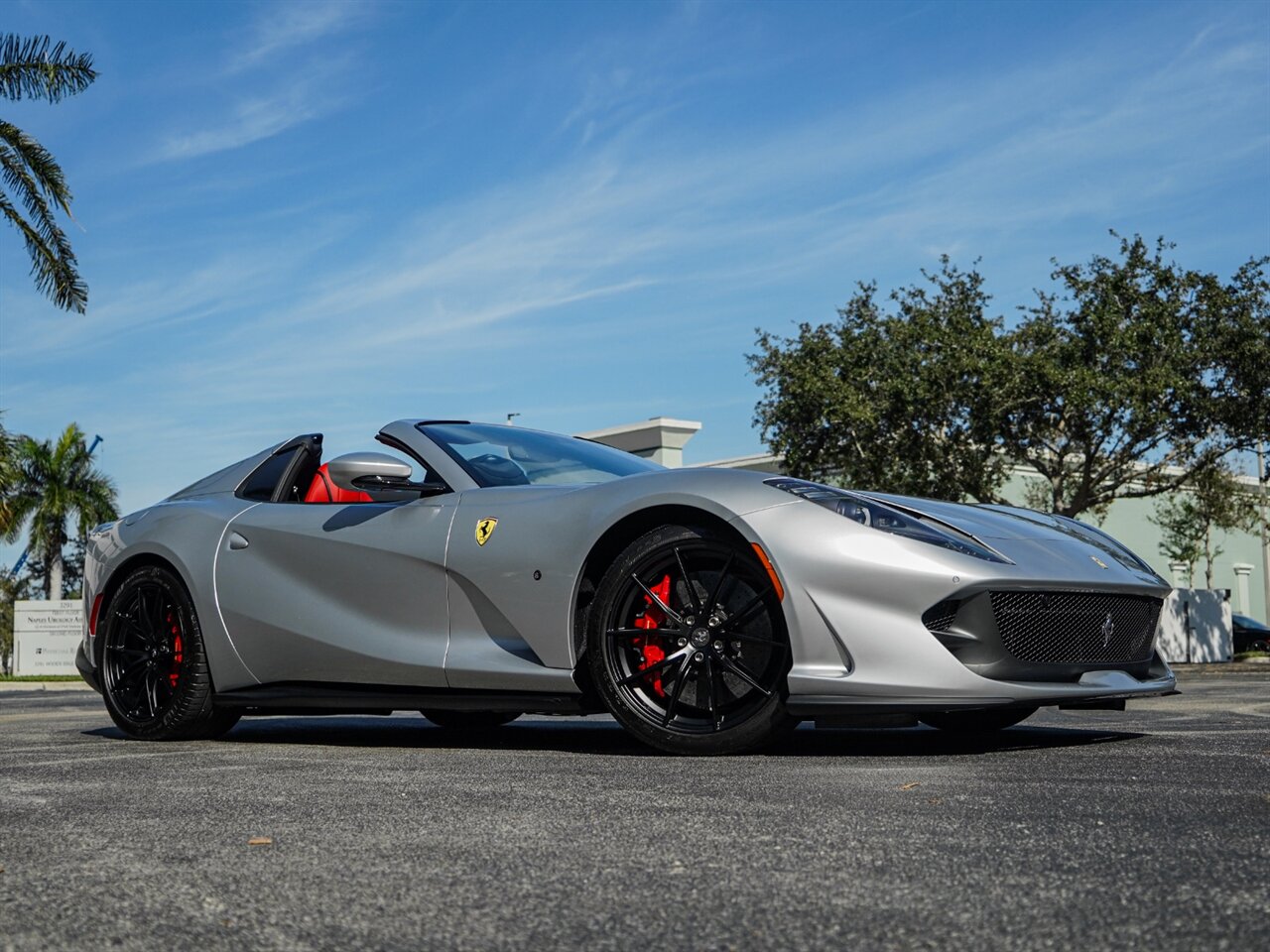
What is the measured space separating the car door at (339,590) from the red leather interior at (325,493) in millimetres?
135

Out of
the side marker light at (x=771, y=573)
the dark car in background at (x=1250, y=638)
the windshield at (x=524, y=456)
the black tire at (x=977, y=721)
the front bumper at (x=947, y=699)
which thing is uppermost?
the windshield at (x=524, y=456)

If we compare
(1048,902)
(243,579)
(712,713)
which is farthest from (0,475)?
(1048,902)

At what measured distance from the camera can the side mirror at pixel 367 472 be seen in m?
5.03

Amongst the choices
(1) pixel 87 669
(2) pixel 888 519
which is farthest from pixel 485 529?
(1) pixel 87 669

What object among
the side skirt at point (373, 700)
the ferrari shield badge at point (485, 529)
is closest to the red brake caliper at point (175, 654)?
the side skirt at point (373, 700)

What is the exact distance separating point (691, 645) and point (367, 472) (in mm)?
1395

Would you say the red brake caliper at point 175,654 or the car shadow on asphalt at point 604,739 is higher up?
the red brake caliper at point 175,654

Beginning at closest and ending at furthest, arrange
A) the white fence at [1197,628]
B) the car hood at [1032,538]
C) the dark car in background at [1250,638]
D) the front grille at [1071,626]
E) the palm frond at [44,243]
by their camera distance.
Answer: the front grille at [1071,626]
the car hood at [1032,538]
the palm frond at [44,243]
the white fence at [1197,628]
the dark car in background at [1250,638]

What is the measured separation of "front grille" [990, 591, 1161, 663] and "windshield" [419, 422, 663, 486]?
62.9 inches

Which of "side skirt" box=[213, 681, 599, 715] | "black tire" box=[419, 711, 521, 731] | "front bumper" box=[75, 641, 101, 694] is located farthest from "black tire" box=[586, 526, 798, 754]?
"front bumper" box=[75, 641, 101, 694]

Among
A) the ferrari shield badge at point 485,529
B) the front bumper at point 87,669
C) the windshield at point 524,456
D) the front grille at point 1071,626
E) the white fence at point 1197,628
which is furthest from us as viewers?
the white fence at point 1197,628

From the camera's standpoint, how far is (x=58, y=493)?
4334 centimetres

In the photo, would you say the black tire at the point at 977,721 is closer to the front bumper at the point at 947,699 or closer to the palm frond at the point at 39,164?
the front bumper at the point at 947,699

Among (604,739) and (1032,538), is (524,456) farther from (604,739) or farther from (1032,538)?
(1032,538)
